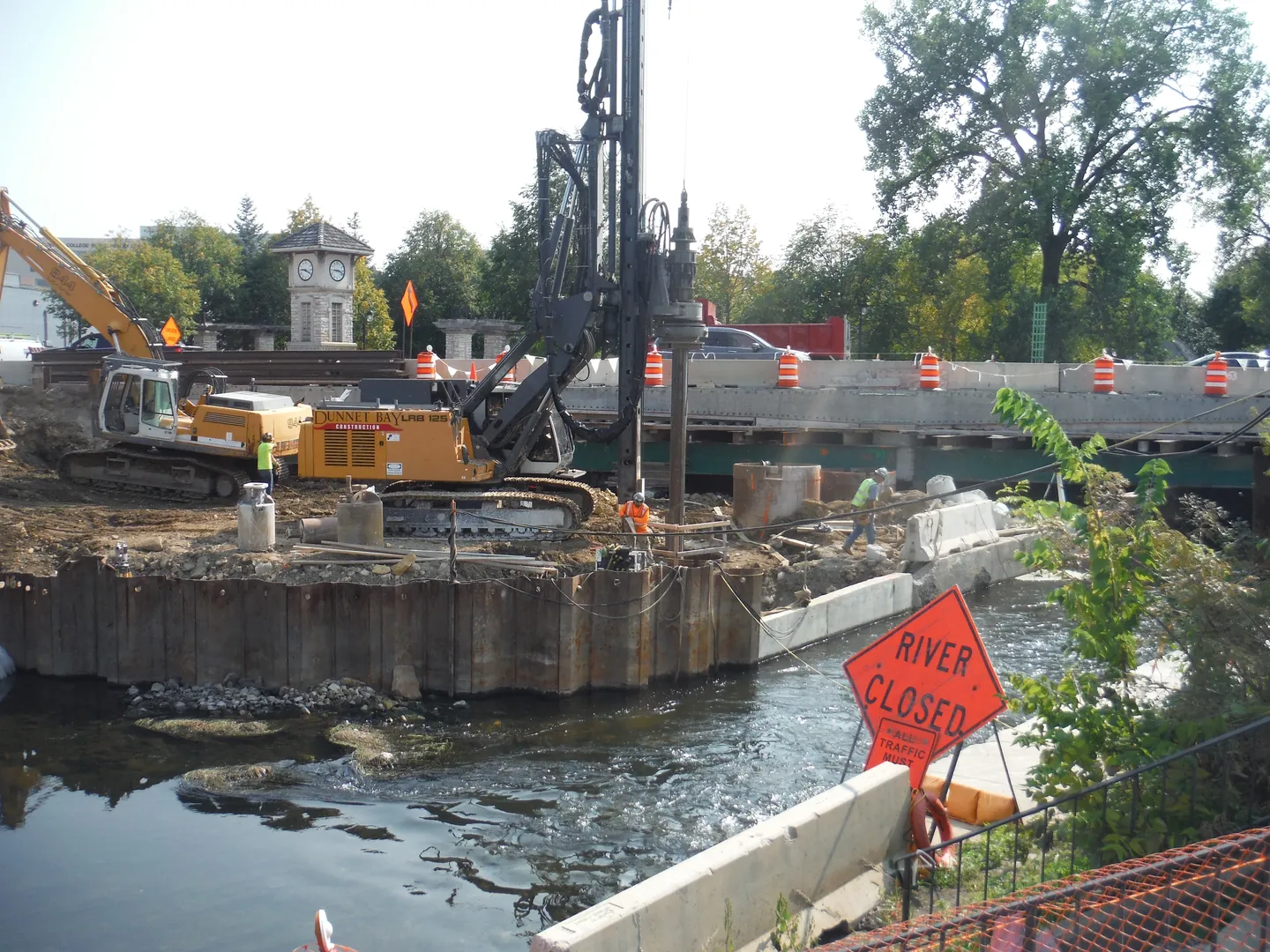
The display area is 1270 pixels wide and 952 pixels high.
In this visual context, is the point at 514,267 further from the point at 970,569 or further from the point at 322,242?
the point at 970,569

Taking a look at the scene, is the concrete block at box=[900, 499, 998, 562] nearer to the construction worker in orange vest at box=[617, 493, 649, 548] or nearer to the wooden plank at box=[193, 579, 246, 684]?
the construction worker in orange vest at box=[617, 493, 649, 548]

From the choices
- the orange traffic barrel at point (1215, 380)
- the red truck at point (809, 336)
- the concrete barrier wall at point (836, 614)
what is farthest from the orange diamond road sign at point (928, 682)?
the red truck at point (809, 336)

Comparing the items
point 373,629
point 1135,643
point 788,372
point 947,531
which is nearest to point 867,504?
point 947,531

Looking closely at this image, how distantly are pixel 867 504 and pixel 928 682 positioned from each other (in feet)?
36.6

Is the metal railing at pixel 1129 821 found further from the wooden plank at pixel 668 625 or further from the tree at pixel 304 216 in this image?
the tree at pixel 304 216

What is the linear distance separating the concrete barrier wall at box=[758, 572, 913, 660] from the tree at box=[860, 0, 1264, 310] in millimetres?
21741

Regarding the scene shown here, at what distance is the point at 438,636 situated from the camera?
549 inches

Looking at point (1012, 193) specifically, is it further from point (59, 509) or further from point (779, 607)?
point (59, 509)

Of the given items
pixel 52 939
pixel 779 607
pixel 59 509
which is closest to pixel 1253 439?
pixel 779 607

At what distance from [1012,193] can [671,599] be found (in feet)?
85.4

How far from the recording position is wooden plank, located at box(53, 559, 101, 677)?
14.5m

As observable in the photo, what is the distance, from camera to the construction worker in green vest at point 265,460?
792 inches

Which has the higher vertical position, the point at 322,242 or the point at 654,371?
the point at 322,242

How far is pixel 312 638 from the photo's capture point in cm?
1388
